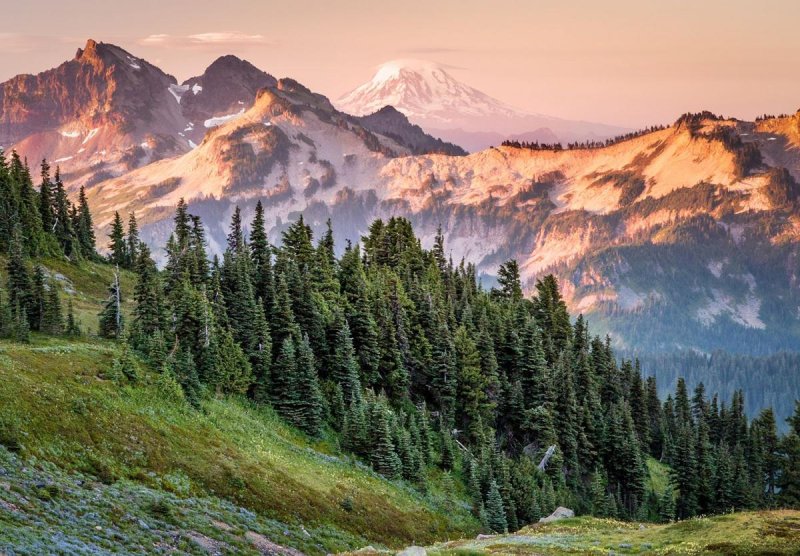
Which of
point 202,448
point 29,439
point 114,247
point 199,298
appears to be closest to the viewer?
point 29,439

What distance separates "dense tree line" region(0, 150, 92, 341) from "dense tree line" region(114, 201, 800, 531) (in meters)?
10.6

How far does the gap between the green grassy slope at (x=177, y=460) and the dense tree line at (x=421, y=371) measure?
5.08m

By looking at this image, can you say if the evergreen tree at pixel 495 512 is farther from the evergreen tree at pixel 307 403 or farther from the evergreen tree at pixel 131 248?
the evergreen tree at pixel 131 248

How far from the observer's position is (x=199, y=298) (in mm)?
77188

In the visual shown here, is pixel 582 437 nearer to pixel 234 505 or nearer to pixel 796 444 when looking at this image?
pixel 796 444

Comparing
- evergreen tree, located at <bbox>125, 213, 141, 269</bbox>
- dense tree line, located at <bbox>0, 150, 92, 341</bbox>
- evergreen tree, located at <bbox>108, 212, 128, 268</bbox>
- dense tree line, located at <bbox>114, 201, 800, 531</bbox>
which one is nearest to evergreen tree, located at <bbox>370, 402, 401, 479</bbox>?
dense tree line, located at <bbox>114, 201, 800, 531</bbox>

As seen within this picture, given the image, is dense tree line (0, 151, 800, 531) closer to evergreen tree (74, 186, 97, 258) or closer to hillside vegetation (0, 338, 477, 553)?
evergreen tree (74, 186, 97, 258)

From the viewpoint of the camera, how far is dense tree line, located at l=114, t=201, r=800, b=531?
78.6 metres

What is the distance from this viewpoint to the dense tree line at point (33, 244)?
80.9 metres

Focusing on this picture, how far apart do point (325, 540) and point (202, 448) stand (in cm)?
1093

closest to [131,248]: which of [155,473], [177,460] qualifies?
[177,460]

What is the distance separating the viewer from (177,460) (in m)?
50.6

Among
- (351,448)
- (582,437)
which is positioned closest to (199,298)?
(351,448)

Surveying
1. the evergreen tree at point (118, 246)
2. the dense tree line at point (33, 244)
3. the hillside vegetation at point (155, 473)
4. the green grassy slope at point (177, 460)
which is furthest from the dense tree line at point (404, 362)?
the hillside vegetation at point (155, 473)
